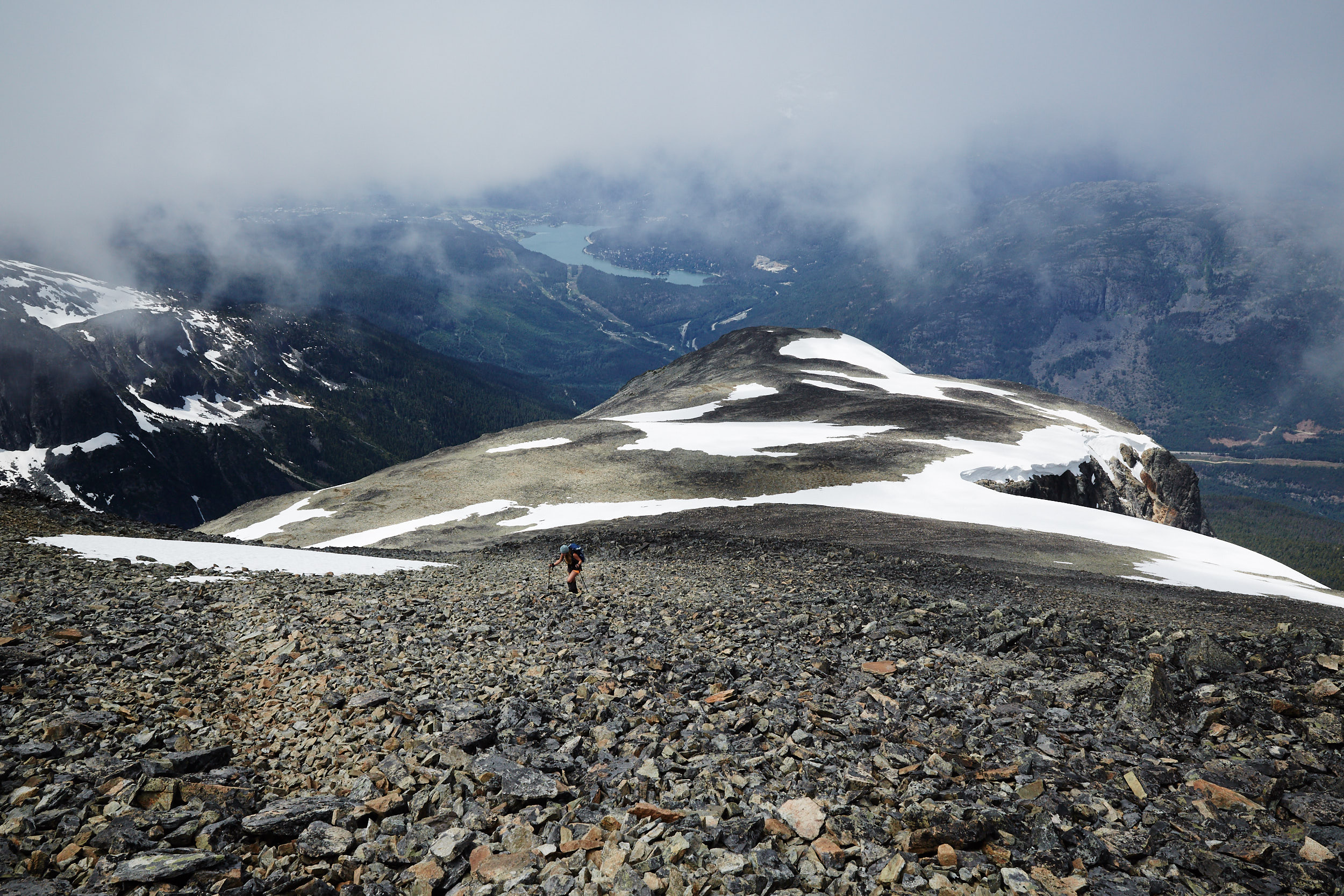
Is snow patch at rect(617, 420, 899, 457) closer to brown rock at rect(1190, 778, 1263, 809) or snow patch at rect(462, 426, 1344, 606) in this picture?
snow patch at rect(462, 426, 1344, 606)

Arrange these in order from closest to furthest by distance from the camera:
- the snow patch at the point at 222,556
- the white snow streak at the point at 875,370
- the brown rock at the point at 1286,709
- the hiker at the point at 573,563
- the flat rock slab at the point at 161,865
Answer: the flat rock slab at the point at 161,865 < the brown rock at the point at 1286,709 < the snow patch at the point at 222,556 < the hiker at the point at 573,563 < the white snow streak at the point at 875,370

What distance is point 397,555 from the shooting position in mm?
28672

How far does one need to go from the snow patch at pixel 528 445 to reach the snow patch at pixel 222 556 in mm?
35864

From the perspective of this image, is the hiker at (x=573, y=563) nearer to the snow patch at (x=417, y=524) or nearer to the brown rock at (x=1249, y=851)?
the brown rock at (x=1249, y=851)

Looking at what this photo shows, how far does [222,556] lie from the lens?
20.6 meters

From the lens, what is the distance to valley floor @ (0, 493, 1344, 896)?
6664 mm

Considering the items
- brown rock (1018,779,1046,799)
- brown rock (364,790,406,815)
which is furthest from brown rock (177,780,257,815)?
brown rock (1018,779,1046,799)

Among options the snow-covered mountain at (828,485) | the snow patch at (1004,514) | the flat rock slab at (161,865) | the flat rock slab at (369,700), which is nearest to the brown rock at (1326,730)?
the flat rock slab at (369,700)

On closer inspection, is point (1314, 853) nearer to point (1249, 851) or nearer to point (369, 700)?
point (1249, 851)

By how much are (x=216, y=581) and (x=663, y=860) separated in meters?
15.5

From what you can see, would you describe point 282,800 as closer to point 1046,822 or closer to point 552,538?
point 1046,822

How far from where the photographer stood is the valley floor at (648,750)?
666 cm

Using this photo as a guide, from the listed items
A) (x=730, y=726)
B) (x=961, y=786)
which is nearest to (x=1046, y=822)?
(x=961, y=786)

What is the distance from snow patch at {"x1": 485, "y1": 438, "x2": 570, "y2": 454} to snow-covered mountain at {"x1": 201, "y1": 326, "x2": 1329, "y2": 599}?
261 mm
